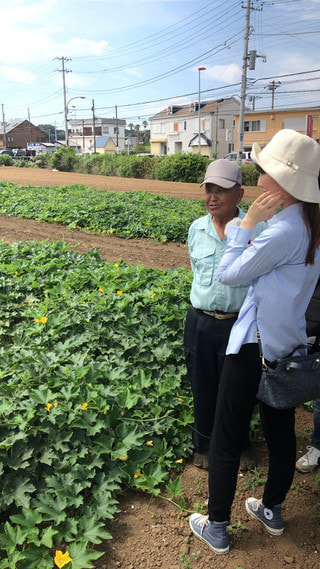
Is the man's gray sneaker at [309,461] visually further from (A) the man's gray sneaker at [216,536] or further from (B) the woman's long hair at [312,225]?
(B) the woman's long hair at [312,225]

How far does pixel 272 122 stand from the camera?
48688mm

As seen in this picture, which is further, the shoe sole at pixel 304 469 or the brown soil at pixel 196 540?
→ the shoe sole at pixel 304 469

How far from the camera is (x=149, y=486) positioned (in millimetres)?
2746

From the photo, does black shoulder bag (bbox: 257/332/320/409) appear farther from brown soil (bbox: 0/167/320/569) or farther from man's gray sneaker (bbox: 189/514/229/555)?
brown soil (bbox: 0/167/320/569)

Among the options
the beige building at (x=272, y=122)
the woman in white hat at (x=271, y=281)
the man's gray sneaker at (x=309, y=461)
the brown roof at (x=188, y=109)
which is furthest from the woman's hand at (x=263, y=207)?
the brown roof at (x=188, y=109)

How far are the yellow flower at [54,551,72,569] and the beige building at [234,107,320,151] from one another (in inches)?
1829

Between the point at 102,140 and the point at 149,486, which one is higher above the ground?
the point at 102,140

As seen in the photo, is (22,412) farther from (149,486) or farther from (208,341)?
(208,341)

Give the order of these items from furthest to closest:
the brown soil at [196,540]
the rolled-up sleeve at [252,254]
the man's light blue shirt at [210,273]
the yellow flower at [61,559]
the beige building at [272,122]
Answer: the beige building at [272,122] < the man's light blue shirt at [210,273] < the brown soil at [196,540] < the yellow flower at [61,559] < the rolled-up sleeve at [252,254]

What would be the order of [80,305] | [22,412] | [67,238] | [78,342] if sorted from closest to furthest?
[22,412] < [78,342] < [80,305] < [67,238]

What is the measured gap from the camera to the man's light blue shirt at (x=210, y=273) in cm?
270

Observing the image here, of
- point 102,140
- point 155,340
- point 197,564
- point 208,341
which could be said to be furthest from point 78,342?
point 102,140

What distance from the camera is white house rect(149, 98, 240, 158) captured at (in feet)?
203

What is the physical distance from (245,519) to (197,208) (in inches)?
401
